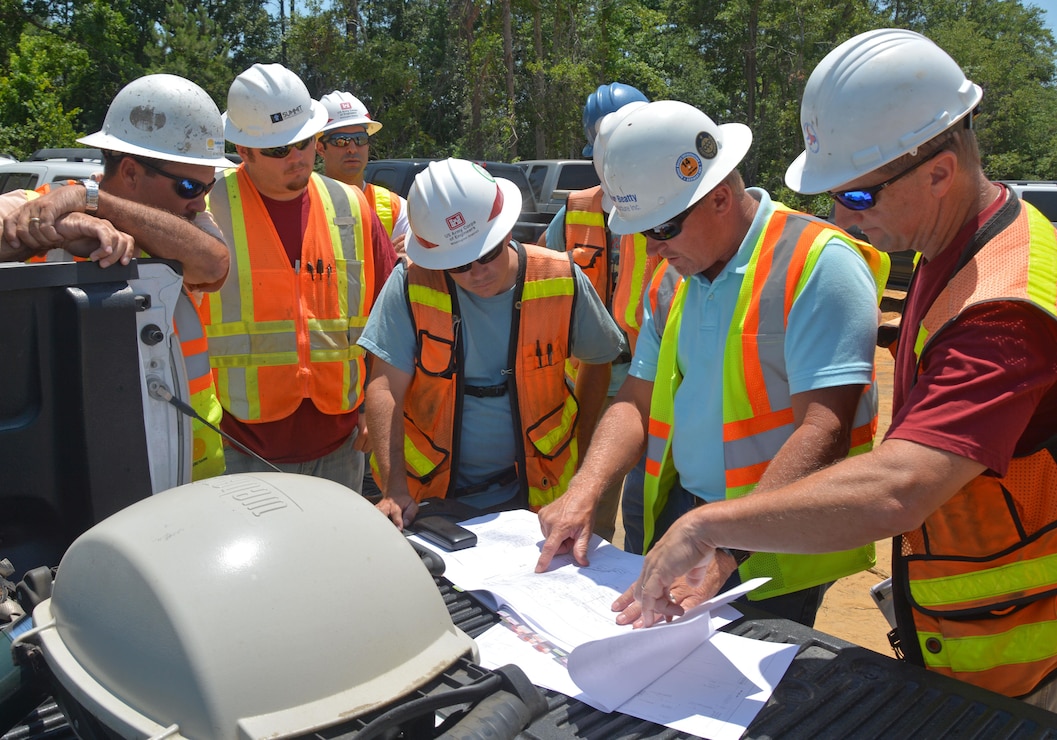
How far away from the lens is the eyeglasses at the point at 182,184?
8.25 feet

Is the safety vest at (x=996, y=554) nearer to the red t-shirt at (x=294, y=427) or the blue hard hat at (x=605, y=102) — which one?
the red t-shirt at (x=294, y=427)

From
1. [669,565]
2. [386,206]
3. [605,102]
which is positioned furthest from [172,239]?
[605,102]

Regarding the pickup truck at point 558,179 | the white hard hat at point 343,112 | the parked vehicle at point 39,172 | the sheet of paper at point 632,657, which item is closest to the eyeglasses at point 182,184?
the sheet of paper at point 632,657

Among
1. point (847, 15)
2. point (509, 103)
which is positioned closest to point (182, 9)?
point (509, 103)

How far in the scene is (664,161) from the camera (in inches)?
85.3

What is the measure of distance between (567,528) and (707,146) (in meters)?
0.96

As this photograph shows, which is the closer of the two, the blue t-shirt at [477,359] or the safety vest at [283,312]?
the blue t-shirt at [477,359]

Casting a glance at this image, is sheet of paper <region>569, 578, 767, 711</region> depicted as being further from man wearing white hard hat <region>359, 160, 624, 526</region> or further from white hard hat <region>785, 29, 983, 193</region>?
man wearing white hard hat <region>359, 160, 624, 526</region>

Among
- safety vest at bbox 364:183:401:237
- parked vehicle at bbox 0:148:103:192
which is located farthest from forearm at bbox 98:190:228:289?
parked vehicle at bbox 0:148:103:192

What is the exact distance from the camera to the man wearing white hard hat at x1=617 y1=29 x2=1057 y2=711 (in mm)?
1484

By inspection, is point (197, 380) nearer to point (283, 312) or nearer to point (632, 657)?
point (283, 312)

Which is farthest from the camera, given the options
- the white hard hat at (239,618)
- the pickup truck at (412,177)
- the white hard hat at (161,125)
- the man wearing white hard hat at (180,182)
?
the pickup truck at (412,177)

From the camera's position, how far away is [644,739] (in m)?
1.39

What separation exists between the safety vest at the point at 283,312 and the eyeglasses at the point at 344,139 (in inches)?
53.3
